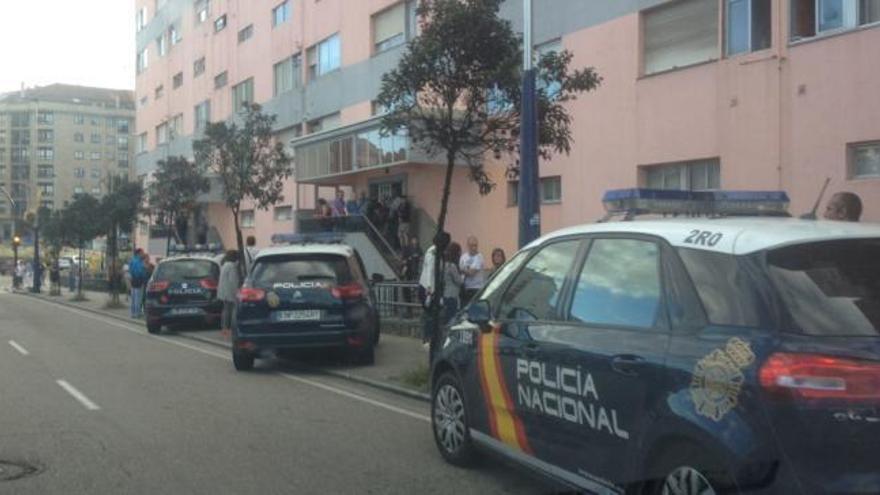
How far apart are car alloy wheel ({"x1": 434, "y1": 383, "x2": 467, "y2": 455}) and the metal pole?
350 centimetres

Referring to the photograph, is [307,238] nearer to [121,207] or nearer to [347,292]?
[347,292]

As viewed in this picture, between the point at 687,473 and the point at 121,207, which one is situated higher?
the point at 121,207

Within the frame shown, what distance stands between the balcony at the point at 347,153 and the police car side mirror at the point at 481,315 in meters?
15.5

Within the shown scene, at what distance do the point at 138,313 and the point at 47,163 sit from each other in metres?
121

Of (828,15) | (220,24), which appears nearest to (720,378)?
(828,15)

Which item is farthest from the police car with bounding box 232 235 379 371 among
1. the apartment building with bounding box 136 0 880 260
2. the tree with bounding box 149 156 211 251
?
the tree with bounding box 149 156 211 251

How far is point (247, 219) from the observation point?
38.3 m

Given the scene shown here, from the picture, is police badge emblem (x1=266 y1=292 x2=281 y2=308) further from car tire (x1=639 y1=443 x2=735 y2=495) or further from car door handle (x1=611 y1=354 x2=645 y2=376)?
car tire (x1=639 y1=443 x2=735 y2=495)

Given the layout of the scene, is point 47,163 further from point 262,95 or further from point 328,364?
point 328,364

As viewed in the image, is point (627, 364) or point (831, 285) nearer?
point (831, 285)

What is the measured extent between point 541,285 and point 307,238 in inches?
626

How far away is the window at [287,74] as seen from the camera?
33.3 meters

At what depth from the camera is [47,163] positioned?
134 metres

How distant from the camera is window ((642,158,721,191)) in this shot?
15.8 meters
